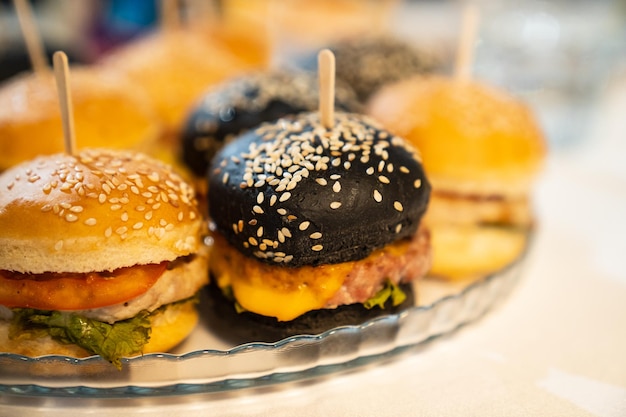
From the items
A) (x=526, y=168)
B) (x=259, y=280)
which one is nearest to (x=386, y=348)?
(x=259, y=280)

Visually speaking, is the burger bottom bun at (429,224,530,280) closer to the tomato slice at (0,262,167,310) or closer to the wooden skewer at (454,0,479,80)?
the wooden skewer at (454,0,479,80)

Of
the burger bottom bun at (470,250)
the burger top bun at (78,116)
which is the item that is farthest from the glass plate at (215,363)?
the burger top bun at (78,116)

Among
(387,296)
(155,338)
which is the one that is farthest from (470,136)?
(155,338)

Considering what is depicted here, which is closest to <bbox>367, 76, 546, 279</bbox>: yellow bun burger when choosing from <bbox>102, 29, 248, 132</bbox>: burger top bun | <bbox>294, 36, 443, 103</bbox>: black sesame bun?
<bbox>294, 36, 443, 103</bbox>: black sesame bun

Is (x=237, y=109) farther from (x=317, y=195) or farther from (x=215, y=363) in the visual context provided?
(x=215, y=363)

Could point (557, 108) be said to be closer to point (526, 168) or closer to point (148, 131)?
point (526, 168)

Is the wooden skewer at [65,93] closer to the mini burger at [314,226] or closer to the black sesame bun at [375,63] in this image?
the mini burger at [314,226]
